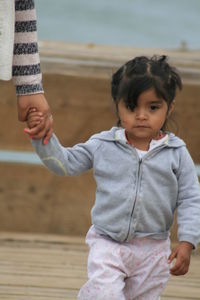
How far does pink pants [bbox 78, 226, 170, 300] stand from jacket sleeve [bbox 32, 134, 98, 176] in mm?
228

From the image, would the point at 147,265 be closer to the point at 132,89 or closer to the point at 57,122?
the point at 132,89

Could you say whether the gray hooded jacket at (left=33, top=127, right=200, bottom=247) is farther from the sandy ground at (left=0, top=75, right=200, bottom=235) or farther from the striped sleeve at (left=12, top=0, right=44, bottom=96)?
the sandy ground at (left=0, top=75, right=200, bottom=235)

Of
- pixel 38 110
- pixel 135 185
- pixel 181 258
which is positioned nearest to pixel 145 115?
pixel 135 185

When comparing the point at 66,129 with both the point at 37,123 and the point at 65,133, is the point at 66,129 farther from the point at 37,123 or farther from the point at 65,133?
the point at 37,123

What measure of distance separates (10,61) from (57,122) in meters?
2.65

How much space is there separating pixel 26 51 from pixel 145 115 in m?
0.44

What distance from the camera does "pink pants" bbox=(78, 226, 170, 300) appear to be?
3748 millimetres

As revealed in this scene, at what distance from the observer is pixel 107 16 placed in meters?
23.1

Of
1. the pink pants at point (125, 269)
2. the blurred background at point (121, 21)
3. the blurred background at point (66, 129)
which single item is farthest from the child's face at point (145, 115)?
the blurred background at point (121, 21)

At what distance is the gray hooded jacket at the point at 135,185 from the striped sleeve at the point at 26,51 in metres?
0.19

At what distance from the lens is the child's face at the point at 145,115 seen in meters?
3.78

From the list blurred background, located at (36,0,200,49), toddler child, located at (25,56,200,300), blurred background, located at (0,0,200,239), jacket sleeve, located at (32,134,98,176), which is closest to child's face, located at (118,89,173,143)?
toddler child, located at (25,56,200,300)

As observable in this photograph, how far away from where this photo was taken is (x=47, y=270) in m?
5.25

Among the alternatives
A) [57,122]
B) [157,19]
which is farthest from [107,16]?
[57,122]
